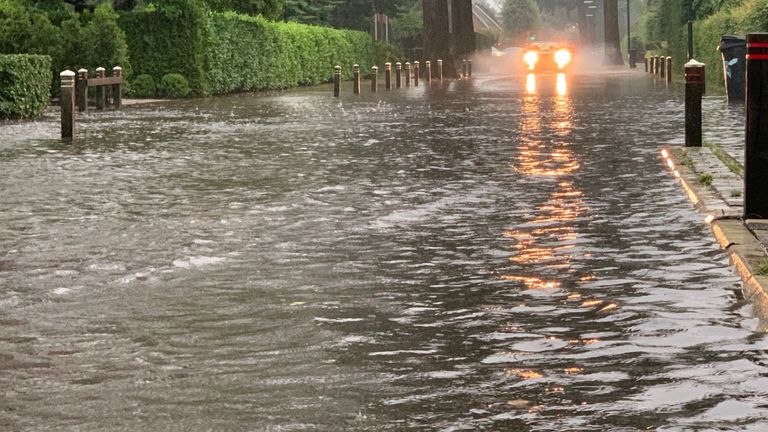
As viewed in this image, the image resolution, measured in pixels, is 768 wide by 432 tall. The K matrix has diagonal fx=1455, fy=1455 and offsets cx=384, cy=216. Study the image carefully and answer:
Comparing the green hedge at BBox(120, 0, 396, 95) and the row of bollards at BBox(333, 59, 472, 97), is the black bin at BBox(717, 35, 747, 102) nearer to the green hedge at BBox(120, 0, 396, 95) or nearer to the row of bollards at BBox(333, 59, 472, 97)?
the row of bollards at BBox(333, 59, 472, 97)

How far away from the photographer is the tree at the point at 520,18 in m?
175

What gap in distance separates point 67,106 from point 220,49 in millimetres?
23285

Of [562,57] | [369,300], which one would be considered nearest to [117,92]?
[369,300]

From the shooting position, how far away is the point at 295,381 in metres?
6.53

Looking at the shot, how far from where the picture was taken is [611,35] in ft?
→ 327

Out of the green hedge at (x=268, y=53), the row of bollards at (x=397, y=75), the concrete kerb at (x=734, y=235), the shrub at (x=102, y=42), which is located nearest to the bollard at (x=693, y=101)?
the concrete kerb at (x=734, y=235)

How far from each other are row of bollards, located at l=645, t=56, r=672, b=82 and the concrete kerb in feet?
119

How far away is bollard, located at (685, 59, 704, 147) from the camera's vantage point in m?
18.1

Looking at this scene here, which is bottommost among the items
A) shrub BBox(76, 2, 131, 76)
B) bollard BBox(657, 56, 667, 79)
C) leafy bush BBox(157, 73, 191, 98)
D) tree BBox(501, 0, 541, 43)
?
leafy bush BBox(157, 73, 191, 98)

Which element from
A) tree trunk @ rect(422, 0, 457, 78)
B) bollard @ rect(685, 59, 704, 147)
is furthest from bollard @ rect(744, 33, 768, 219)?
tree trunk @ rect(422, 0, 457, 78)

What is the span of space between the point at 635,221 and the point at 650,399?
19.7 feet

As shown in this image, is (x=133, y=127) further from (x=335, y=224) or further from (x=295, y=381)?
(x=295, y=381)

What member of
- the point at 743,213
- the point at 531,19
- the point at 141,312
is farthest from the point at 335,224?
the point at 531,19

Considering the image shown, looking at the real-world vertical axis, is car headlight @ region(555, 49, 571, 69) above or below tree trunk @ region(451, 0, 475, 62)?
Result: below
